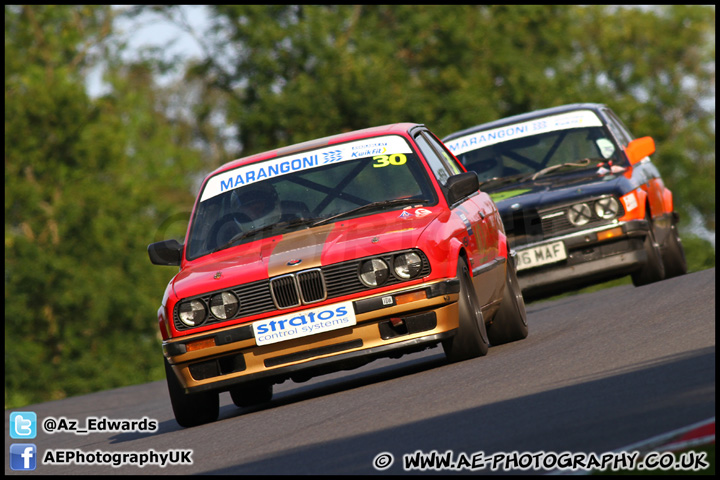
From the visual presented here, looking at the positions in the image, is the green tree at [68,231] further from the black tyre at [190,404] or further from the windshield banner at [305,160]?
the black tyre at [190,404]

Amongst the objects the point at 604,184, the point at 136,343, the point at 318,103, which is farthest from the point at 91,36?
the point at 604,184

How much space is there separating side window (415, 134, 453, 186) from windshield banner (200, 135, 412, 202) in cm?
22

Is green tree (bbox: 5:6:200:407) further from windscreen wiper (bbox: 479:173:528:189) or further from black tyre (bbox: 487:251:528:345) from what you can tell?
→ black tyre (bbox: 487:251:528:345)

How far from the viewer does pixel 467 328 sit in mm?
8617

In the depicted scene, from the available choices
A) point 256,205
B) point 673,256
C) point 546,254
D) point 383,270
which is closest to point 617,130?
point 673,256

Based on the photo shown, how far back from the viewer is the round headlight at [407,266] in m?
8.30

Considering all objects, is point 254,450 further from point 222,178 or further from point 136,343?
point 136,343

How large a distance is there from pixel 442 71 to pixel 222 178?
3538 centimetres

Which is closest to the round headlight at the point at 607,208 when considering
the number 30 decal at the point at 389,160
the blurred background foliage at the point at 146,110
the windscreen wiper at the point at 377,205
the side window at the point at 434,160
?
the side window at the point at 434,160

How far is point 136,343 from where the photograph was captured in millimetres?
36344

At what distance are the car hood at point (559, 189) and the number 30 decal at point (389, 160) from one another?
3.55m

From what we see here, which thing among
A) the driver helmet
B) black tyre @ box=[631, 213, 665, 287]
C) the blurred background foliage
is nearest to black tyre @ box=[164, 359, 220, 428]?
the driver helmet

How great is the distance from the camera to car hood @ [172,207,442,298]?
830 cm

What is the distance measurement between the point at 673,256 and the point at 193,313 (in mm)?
7431
